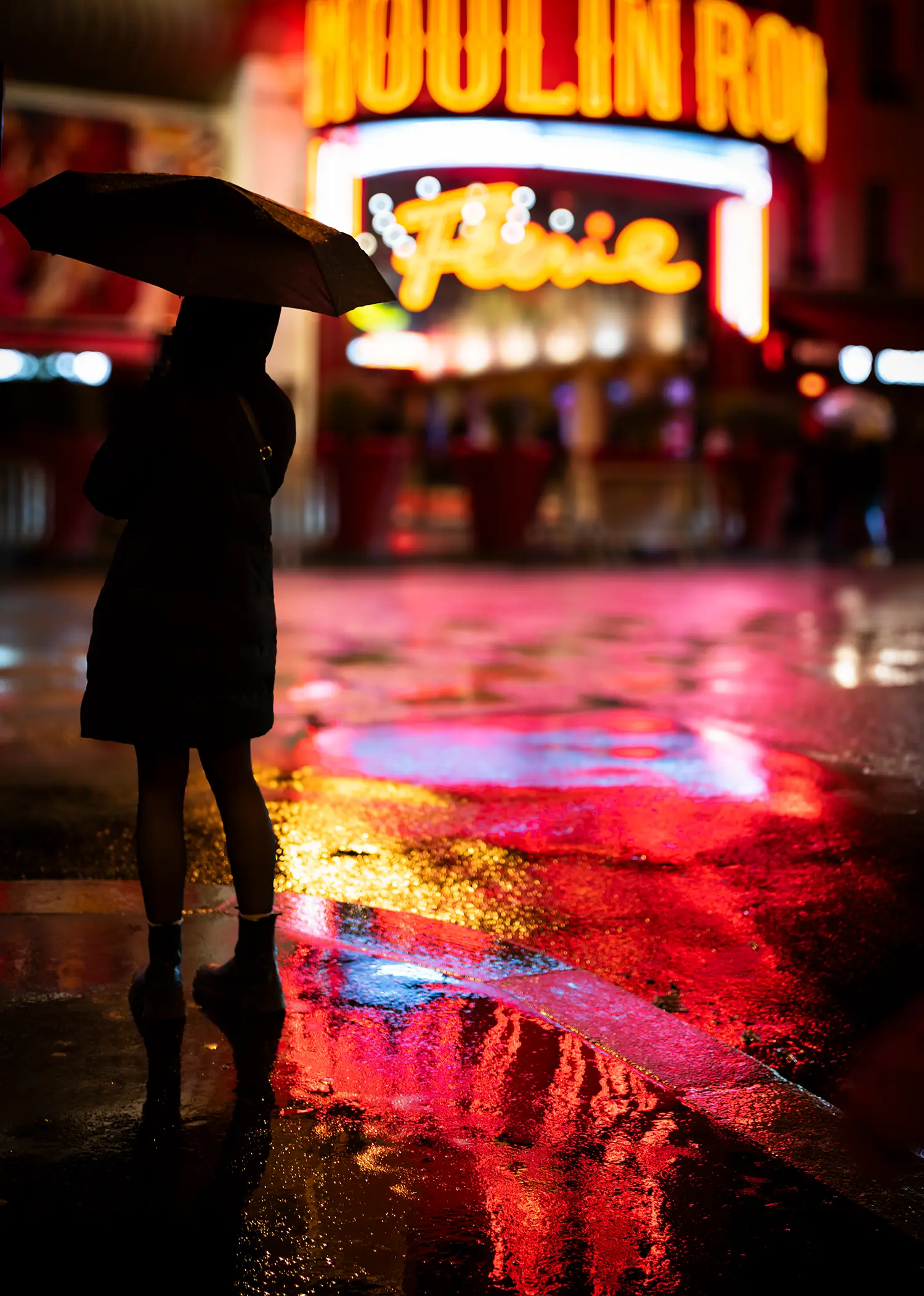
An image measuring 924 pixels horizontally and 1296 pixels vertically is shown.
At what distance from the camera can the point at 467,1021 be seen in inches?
128

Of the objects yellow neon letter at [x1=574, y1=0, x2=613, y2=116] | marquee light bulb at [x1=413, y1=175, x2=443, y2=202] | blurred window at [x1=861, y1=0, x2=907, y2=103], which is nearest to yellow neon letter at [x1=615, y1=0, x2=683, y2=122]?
yellow neon letter at [x1=574, y1=0, x2=613, y2=116]

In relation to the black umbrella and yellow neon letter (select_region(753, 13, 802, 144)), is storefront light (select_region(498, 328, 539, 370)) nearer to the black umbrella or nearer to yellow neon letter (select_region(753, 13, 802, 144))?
yellow neon letter (select_region(753, 13, 802, 144))

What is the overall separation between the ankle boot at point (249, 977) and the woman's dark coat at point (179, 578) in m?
0.43

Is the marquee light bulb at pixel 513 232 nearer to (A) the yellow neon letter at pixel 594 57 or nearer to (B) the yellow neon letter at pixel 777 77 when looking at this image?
(A) the yellow neon letter at pixel 594 57

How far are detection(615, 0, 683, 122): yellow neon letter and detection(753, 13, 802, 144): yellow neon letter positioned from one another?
56.2 inches

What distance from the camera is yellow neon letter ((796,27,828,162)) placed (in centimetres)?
2316

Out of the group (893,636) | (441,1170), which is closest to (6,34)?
(893,636)

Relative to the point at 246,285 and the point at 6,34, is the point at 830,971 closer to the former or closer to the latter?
the point at 246,285

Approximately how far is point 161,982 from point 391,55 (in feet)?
65.9

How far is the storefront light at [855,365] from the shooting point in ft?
104

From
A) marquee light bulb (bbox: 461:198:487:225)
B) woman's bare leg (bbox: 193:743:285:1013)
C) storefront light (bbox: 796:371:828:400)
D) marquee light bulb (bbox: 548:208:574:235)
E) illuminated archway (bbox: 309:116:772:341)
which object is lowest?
woman's bare leg (bbox: 193:743:285:1013)

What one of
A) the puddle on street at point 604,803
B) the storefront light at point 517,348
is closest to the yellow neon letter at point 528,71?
the storefront light at point 517,348

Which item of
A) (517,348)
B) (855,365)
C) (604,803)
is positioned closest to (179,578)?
(604,803)

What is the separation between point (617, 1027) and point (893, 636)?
28.4 ft
